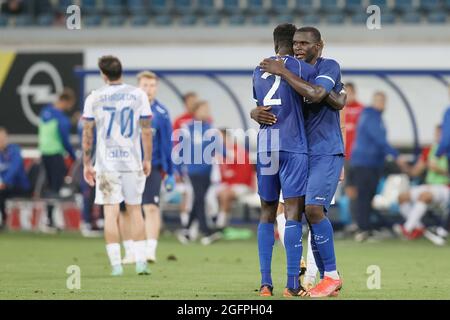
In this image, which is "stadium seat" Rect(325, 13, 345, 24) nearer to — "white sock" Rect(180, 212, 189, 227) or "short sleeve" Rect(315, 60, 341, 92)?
"white sock" Rect(180, 212, 189, 227)

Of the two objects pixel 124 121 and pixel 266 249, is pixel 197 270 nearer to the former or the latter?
pixel 124 121

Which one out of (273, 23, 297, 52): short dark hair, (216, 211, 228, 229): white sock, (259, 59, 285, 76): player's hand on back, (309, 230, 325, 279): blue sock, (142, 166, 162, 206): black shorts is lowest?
(216, 211, 228, 229): white sock

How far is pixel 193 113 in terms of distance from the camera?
64.1 ft

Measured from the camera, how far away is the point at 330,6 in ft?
89.2

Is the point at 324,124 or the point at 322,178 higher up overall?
the point at 324,124

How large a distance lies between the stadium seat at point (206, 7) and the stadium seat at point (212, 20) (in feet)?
1.22

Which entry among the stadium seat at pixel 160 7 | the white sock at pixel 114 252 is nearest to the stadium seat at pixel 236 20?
the stadium seat at pixel 160 7

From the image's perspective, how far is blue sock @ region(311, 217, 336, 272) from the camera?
34.9 ft

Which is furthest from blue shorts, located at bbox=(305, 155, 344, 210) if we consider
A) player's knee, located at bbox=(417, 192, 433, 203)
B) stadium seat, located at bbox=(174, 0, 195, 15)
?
stadium seat, located at bbox=(174, 0, 195, 15)

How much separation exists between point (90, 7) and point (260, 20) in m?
4.07

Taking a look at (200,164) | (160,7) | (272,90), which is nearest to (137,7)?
(160,7)

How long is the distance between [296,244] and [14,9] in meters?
18.8

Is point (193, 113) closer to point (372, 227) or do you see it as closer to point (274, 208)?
point (372, 227)

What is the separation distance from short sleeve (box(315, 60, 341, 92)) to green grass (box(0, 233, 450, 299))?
1795mm
